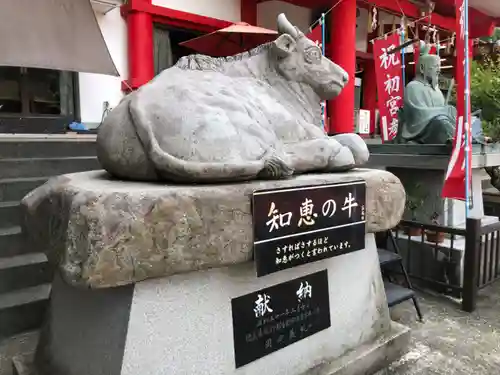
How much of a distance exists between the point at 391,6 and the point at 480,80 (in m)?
4.11

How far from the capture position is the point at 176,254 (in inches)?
60.8

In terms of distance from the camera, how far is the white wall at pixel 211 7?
7.00m

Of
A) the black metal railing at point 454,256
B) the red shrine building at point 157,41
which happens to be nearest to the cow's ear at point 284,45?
the black metal railing at point 454,256

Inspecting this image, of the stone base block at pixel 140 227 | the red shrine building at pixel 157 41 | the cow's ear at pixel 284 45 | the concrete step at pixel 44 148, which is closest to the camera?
the stone base block at pixel 140 227

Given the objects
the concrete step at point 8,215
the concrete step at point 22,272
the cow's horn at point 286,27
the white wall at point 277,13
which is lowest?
the concrete step at point 22,272

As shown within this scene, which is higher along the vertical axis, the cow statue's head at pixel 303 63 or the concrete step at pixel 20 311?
the cow statue's head at pixel 303 63

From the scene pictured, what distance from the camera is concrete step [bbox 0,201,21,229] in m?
3.36

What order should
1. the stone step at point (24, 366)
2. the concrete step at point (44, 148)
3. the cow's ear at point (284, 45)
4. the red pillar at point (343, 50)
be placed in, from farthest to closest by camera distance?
the red pillar at point (343, 50) → the concrete step at point (44, 148) → the cow's ear at point (284, 45) → the stone step at point (24, 366)

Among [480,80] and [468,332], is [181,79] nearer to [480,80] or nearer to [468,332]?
[468,332]

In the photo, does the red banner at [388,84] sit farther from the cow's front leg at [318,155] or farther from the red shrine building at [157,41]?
the cow's front leg at [318,155]

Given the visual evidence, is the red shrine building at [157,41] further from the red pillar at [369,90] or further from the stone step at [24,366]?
the stone step at [24,366]

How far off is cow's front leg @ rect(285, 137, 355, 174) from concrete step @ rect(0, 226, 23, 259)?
91.6 inches

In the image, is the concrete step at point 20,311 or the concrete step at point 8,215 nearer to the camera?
the concrete step at point 20,311

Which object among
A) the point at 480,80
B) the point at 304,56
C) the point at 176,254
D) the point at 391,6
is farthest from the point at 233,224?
the point at 391,6
